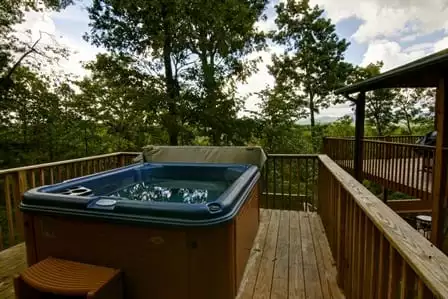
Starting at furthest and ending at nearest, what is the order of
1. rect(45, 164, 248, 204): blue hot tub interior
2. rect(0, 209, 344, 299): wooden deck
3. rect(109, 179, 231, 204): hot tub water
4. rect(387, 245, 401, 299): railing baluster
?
rect(109, 179, 231, 204): hot tub water
rect(45, 164, 248, 204): blue hot tub interior
rect(0, 209, 344, 299): wooden deck
rect(387, 245, 401, 299): railing baluster

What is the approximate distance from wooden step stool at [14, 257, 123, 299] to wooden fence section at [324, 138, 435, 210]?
17.2 feet

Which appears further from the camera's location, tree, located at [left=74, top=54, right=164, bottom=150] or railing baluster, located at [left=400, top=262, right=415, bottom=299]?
tree, located at [left=74, top=54, right=164, bottom=150]

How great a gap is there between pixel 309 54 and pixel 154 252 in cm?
1391

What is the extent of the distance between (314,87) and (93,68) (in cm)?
1037

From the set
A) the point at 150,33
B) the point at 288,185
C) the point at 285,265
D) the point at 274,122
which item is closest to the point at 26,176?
the point at 285,265

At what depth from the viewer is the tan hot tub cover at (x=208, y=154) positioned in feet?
12.8

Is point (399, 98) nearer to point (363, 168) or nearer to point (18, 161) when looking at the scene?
point (363, 168)

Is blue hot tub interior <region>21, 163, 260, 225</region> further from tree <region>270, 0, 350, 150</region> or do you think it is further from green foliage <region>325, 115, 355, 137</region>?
green foliage <region>325, 115, 355, 137</region>

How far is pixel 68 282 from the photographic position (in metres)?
1.80

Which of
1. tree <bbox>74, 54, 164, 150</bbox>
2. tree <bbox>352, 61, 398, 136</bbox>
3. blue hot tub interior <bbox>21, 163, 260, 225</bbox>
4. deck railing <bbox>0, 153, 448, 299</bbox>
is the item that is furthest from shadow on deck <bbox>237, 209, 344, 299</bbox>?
tree <bbox>352, 61, 398, 136</bbox>

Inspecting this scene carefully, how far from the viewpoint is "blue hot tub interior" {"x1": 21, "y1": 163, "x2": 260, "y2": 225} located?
187 centimetres

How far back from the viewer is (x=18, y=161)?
771 centimetres

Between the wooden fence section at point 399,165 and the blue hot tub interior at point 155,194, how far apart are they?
3.83 metres

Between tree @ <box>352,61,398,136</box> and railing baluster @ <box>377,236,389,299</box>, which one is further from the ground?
tree @ <box>352,61,398,136</box>
